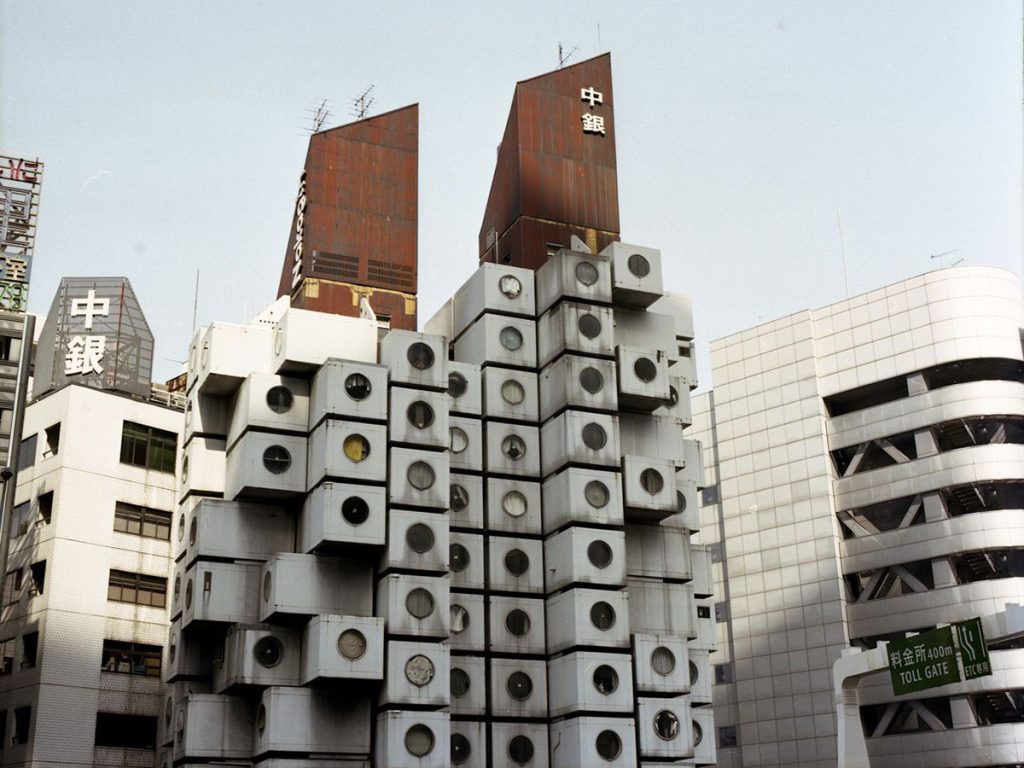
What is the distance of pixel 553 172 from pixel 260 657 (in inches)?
1148

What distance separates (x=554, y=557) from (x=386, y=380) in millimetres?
10414

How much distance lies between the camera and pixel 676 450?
63.9 meters

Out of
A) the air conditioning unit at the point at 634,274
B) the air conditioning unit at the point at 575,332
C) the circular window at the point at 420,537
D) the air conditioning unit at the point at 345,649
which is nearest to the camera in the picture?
the air conditioning unit at the point at 345,649

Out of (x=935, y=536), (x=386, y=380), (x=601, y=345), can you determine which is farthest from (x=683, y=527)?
(x=935, y=536)

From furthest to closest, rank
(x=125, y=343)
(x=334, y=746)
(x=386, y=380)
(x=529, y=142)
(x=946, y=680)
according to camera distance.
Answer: (x=125, y=343)
(x=529, y=142)
(x=386, y=380)
(x=334, y=746)
(x=946, y=680)

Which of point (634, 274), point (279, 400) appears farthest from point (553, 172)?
point (279, 400)

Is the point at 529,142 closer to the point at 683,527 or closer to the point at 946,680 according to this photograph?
the point at 683,527

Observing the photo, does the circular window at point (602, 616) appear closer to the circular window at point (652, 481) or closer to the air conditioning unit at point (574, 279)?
the circular window at point (652, 481)

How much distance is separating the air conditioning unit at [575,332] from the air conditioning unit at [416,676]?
1494 cm

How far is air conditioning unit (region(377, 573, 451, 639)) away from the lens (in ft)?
178

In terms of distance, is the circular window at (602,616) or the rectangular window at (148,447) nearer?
the circular window at (602,616)

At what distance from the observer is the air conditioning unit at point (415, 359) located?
191 feet

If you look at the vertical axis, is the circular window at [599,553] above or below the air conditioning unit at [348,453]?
below

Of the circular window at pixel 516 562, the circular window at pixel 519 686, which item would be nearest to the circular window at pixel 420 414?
the circular window at pixel 516 562
